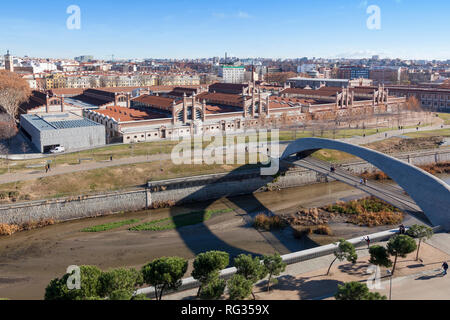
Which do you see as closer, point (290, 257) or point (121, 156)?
point (290, 257)

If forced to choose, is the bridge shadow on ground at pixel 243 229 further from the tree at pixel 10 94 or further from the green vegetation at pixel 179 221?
the tree at pixel 10 94

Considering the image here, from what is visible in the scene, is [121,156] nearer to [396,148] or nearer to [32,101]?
[396,148]

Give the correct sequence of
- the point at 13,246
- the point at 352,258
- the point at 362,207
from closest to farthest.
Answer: the point at 352,258, the point at 13,246, the point at 362,207

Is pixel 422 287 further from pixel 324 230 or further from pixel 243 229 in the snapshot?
pixel 243 229

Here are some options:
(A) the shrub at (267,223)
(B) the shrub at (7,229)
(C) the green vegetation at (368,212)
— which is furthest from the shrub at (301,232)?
(B) the shrub at (7,229)

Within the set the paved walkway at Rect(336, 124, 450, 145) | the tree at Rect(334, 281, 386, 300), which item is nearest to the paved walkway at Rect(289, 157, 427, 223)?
the tree at Rect(334, 281, 386, 300)

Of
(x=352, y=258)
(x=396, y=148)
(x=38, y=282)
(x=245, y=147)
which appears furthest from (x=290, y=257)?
(x=396, y=148)
